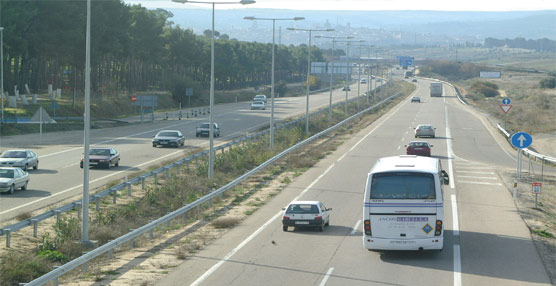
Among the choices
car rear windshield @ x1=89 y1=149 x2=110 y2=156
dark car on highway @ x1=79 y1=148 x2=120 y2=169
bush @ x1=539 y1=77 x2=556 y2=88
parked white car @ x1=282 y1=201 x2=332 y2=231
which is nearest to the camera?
parked white car @ x1=282 y1=201 x2=332 y2=231

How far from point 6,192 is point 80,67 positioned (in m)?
49.4

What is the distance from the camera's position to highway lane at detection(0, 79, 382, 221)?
30.9m

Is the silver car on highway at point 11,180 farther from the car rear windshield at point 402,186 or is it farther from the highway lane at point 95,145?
the car rear windshield at point 402,186

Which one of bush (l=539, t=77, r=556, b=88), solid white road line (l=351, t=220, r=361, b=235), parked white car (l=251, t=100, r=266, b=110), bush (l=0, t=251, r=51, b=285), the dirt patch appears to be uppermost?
bush (l=539, t=77, r=556, b=88)

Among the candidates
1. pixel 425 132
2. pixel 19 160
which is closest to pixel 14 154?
pixel 19 160

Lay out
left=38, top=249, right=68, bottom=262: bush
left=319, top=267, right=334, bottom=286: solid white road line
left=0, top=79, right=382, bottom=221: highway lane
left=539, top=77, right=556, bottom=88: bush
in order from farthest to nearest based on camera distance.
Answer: left=539, top=77, right=556, bottom=88: bush, left=0, top=79, right=382, bottom=221: highway lane, left=38, top=249, right=68, bottom=262: bush, left=319, top=267, right=334, bottom=286: solid white road line

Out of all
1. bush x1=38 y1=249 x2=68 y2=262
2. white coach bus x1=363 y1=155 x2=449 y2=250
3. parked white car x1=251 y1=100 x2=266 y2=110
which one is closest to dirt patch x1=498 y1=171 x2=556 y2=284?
white coach bus x1=363 y1=155 x2=449 y2=250

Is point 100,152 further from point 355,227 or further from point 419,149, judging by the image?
point 355,227

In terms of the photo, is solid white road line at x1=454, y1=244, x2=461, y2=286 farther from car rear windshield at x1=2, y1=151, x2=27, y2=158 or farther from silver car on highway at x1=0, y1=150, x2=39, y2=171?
car rear windshield at x1=2, y1=151, x2=27, y2=158

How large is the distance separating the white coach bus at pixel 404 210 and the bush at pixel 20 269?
27.8 feet

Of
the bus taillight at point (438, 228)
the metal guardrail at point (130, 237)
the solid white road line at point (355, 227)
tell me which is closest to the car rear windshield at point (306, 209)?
the solid white road line at point (355, 227)

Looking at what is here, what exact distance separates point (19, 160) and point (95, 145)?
14211mm

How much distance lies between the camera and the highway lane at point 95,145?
A: 3091cm

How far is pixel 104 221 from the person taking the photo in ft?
85.4
